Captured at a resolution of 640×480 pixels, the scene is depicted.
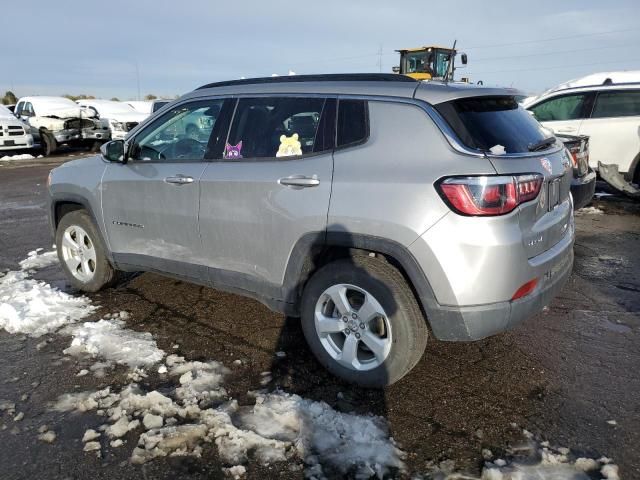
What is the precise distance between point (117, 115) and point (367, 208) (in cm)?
2176

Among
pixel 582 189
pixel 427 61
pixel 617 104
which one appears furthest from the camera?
pixel 427 61

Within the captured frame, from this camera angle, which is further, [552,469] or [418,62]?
[418,62]

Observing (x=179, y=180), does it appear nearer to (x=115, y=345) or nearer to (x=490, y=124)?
(x=115, y=345)

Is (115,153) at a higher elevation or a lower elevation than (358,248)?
higher

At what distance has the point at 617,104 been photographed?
29.7 ft

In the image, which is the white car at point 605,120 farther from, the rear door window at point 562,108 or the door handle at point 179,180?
the door handle at point 179,180

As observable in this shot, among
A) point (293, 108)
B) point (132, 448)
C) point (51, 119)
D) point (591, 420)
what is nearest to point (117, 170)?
point (293, 108)

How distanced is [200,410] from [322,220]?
1.28 m

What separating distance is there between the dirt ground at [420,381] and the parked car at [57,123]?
16.1m

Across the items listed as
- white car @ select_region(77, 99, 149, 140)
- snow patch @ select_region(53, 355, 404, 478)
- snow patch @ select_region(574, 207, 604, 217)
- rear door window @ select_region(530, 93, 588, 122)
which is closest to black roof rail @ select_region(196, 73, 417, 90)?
snow patch @ select_region(53, 355, 404, 478)

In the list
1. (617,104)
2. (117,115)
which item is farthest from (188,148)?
(117,115)

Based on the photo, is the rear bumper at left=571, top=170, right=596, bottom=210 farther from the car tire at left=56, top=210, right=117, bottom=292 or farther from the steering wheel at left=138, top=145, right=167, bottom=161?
the car tire at left=56, top=210, right=117, bottom=292

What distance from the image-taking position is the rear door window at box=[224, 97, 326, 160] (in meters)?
3.39

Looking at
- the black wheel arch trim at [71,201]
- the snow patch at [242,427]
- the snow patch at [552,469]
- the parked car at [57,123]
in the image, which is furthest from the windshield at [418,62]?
the snow patch at [552,469]
